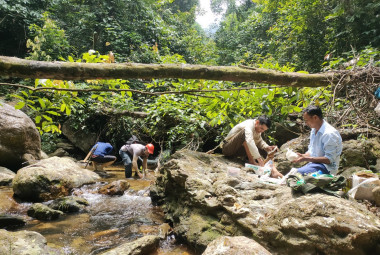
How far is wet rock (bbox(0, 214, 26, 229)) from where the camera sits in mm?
4118

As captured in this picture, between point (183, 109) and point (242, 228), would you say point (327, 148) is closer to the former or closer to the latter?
point (242, 228)

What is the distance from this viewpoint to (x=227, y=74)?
2.83 meters

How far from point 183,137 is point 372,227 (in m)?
7.06

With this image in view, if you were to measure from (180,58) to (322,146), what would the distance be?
6562 mm

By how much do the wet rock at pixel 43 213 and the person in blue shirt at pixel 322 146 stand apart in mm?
4564

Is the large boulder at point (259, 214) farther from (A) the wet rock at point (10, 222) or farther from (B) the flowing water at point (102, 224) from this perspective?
(A) the wet rock at point (10, 222)

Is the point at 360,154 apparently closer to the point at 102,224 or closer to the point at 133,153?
the point at 102,224

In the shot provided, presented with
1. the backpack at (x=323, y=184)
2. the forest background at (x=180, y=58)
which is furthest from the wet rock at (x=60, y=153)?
the backpack at (x=323, y=184)

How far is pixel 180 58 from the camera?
9086 millimetres

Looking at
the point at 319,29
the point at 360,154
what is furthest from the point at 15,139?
the point at 319,29

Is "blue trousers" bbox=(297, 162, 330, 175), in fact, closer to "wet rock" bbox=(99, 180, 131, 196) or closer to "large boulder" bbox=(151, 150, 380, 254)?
"large boulder" bbox=(151, 150, 380, 254)

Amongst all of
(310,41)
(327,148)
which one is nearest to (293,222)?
(327,148)

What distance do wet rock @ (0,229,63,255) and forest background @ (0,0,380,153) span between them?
147cm

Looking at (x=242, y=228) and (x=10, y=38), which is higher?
(x=10, y=38)
